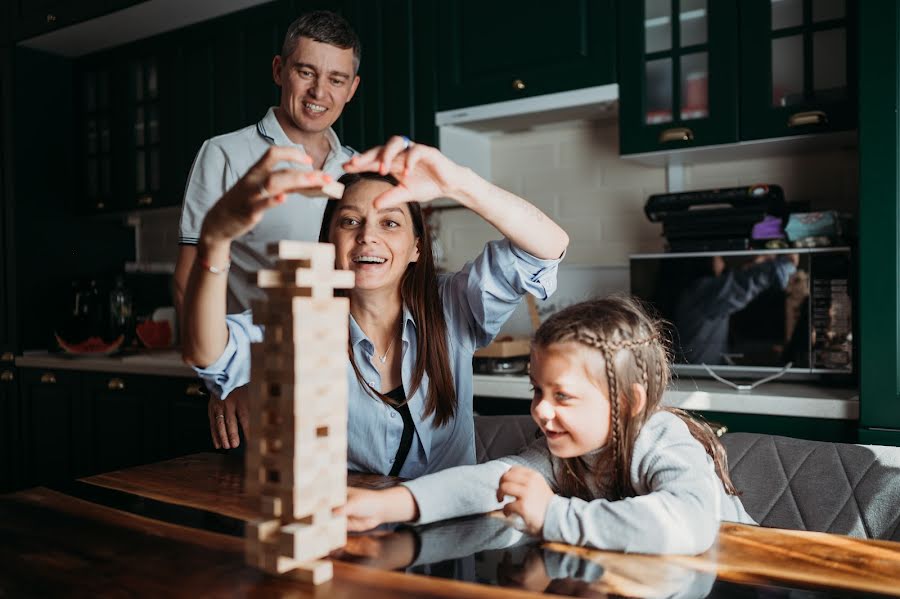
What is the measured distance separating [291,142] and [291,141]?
0.04 ft

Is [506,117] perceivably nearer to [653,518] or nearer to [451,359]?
[451,359]

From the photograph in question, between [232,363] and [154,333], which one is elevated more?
[232,363]

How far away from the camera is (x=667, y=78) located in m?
2.35

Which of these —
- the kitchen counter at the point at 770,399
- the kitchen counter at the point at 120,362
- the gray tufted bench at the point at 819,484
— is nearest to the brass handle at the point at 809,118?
the kitchen counter at the point at 770,399

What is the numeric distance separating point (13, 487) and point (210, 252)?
3.48 metres

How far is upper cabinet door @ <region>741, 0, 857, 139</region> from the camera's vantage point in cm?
208

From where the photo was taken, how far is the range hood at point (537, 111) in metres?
2.44

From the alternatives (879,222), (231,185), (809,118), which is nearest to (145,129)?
(231,185)

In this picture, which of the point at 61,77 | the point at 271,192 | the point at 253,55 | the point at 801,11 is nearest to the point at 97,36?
the point at 61,77

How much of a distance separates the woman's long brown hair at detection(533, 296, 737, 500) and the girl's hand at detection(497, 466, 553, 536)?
19cm

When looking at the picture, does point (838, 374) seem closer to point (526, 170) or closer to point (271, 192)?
point (526, 170)

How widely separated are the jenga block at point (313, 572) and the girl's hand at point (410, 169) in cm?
40

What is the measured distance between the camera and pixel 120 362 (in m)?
3.22

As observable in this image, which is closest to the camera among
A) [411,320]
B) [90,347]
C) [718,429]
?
[411,320]
